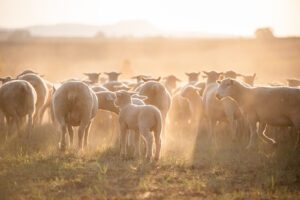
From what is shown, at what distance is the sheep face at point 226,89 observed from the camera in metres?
13.2

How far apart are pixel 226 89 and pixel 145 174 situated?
447 cm

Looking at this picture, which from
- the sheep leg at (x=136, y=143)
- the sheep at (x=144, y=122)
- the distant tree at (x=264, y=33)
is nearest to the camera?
the sheep at (x=144, y=122)

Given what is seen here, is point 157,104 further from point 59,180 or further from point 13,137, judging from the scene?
point 59,180

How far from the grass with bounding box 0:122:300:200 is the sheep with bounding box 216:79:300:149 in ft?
2.50

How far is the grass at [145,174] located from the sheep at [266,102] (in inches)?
30.0

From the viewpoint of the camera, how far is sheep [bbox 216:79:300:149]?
12.2m

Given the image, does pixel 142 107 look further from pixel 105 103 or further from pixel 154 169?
pixel 105 103

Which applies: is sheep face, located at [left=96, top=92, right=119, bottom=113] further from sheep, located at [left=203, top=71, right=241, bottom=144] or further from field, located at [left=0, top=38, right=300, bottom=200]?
sheep, located at [left=203, top=71, right=241, bottom=144]

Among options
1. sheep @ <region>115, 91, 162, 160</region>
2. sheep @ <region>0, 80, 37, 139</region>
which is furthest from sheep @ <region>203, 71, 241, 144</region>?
sheep @ <region>0, 80, 37, 139</region>

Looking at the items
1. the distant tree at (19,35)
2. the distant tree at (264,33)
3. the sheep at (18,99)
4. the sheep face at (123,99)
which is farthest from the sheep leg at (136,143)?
the distant tree at (19,35)

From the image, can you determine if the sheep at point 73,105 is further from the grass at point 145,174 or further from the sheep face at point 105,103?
the sheep face at point 105,103

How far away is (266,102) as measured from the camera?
1267 centimetres

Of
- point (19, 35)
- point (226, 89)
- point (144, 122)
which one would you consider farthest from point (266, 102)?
point (19, 35)

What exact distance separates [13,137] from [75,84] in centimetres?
314
